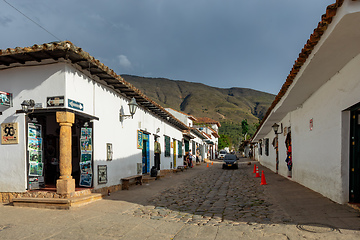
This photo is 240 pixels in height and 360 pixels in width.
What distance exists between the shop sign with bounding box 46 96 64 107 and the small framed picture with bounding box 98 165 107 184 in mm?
2593

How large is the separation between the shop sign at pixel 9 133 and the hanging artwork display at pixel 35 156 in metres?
0.33

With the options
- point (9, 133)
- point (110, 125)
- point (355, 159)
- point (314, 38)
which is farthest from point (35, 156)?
point (355, 159)

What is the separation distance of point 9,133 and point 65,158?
192 cm

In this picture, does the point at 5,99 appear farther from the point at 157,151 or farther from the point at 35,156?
the point at 157,151

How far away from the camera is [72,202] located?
717cm

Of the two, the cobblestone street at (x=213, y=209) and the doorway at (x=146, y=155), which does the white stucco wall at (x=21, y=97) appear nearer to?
the cobblestone street at (x=213, y=209)

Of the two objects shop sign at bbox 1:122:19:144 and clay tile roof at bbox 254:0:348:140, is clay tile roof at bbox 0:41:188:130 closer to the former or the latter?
shop sign at bbox 1:122:19:144

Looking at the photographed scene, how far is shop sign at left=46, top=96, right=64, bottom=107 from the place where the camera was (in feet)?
24.8

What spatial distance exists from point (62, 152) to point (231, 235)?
508 cm

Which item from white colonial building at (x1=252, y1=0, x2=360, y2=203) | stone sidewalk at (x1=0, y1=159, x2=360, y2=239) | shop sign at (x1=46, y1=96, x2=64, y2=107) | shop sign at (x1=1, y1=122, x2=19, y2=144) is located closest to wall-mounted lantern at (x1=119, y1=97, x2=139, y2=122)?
shop sign at (x1=46, y1=96, x2=64, y2=107)

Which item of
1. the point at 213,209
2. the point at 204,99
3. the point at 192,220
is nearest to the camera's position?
the point at 192,220

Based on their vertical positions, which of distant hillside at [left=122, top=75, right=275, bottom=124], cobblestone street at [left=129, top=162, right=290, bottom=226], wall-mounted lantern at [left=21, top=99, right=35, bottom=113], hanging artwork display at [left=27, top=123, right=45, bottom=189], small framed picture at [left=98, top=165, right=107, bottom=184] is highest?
distant hillside at [left=122, top=75, right=275, bottom=124]

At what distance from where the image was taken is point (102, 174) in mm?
9266

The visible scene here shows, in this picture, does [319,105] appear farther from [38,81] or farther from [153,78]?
[153,78]
